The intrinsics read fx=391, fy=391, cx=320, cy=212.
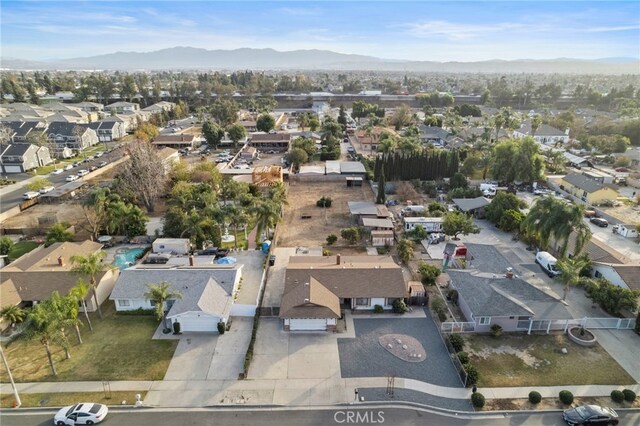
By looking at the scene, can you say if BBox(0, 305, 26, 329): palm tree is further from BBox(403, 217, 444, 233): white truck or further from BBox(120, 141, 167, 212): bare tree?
BBox(403, 217, 444, 233): white truck

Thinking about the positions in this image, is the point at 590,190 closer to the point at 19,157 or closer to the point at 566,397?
the point at 566,397

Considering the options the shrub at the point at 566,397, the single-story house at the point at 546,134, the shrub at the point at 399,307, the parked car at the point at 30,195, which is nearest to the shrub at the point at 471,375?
the shrub at the point at 566,397

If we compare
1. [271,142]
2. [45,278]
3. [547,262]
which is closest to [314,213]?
[547,262]

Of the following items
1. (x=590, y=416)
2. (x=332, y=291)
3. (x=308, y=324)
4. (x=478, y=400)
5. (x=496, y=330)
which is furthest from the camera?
(x=332, y=291)

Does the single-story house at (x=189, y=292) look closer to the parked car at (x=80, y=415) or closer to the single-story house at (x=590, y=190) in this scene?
the parked car at (x=80, y=415)

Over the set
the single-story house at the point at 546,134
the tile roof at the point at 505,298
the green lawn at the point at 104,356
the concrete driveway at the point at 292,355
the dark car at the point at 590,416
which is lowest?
the green lawn at the point at 104,356

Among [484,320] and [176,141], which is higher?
[176,141]
